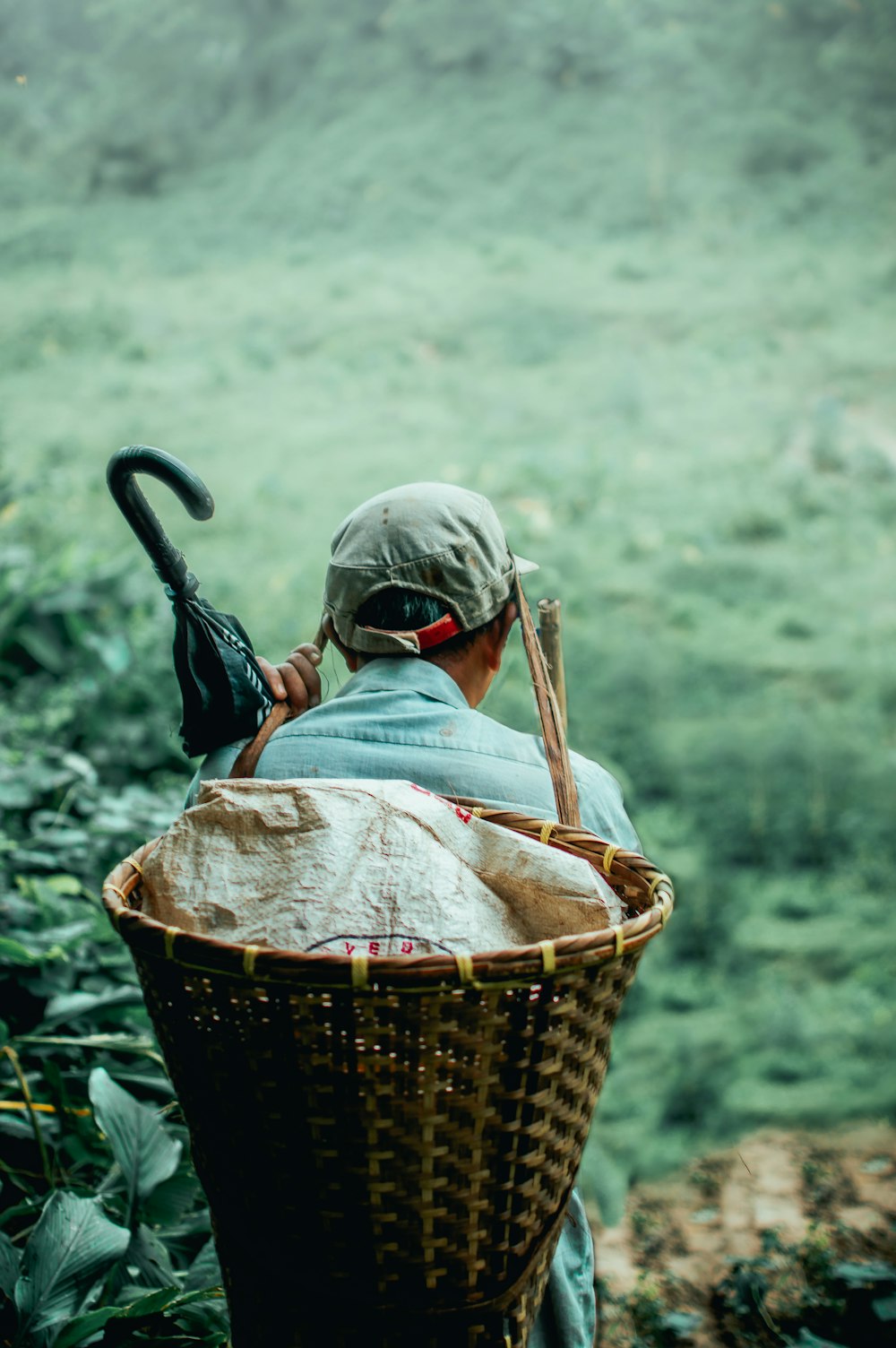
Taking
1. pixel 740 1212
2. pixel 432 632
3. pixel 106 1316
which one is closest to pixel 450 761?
pixel 432 632

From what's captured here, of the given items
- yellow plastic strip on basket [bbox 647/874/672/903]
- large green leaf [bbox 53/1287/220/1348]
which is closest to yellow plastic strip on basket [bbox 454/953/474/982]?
yellow plastic strip on basket [bbox 647/874/672/903]

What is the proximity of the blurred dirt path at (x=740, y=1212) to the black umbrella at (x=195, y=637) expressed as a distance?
56.1 inches

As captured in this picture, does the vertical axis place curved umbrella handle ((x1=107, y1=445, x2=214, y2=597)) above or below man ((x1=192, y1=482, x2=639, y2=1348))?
above

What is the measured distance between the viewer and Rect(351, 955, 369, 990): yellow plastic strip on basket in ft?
2.05

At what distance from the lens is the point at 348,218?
4.99m

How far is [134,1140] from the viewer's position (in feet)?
4.24

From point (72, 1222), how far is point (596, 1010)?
2.44 feet

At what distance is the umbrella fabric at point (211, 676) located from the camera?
1.02 meters

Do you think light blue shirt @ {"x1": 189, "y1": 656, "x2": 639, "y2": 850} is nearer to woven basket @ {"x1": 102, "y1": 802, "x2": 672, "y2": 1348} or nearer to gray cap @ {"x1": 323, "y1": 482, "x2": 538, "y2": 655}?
gray cap @ {"x1": 323, "y1": 482, "x2": 538, "y2": 655}

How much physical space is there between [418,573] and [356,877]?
39cm

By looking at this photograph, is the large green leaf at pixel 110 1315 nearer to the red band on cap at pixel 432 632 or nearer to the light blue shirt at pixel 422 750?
the light blue shirt at pixel 422 750

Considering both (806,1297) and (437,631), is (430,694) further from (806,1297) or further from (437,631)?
(806,1297)

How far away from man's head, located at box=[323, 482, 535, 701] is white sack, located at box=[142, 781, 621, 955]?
12.0 inches

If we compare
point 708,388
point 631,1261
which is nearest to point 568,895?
point 631,1261
